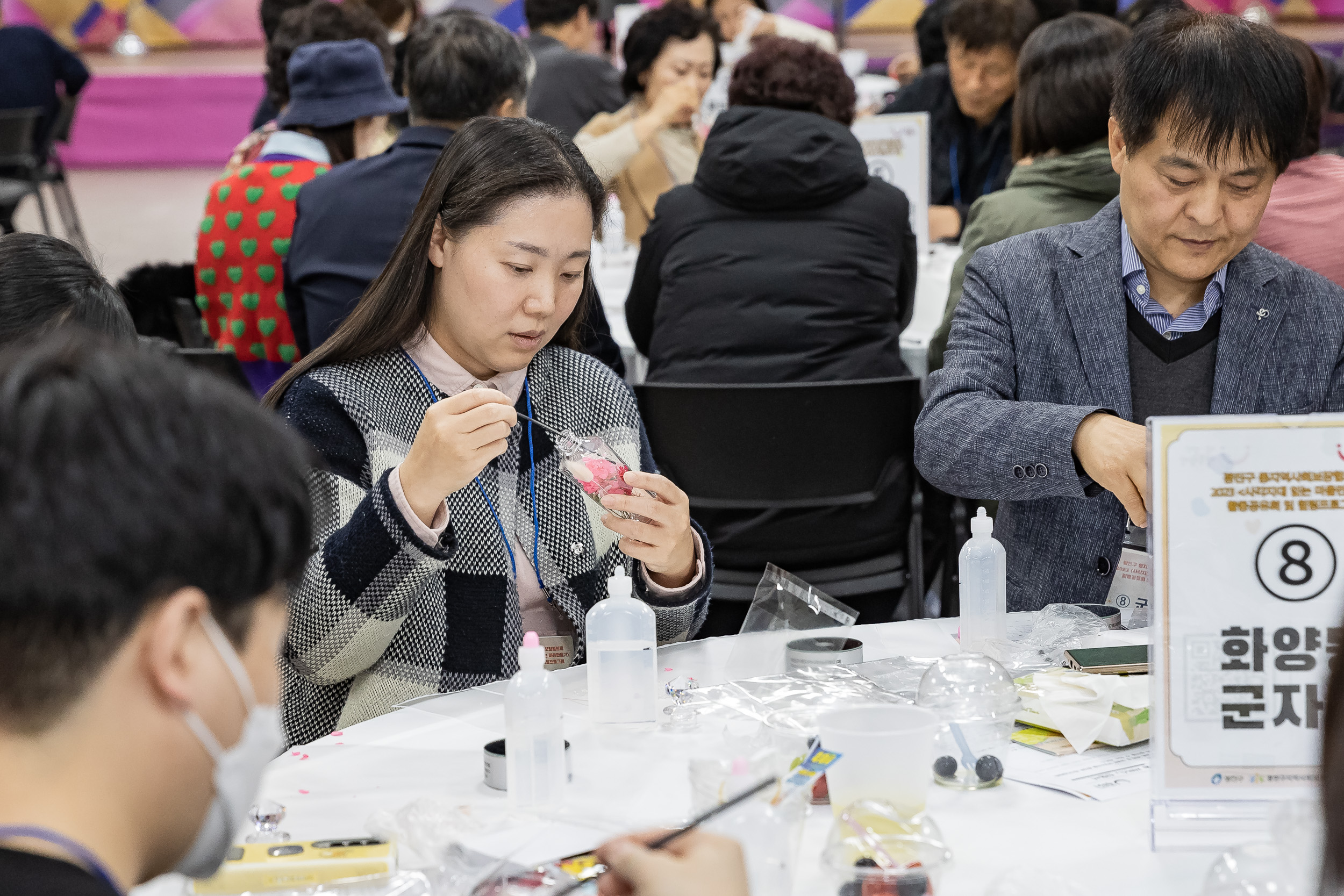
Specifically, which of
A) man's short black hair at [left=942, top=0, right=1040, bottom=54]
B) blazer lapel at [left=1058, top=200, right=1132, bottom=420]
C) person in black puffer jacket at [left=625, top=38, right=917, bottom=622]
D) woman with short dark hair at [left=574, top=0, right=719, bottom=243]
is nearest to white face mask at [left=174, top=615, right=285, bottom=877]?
blazer lapel at [left=1058, top=200, right=1132, bottom=420]

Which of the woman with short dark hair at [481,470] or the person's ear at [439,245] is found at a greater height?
the person's ear at [439,245]

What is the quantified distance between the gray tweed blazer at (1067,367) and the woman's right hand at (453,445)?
728 millimetres

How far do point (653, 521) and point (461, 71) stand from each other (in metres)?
2.04

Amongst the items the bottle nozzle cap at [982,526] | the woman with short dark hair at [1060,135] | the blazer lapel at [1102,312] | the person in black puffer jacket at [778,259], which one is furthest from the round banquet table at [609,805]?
the woman with short dark hair at [1060,135]

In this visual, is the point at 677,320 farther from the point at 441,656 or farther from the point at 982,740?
the point at 982,740

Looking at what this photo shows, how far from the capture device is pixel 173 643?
2.41 feet

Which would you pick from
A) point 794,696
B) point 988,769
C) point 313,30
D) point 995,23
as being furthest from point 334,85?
point 988,769

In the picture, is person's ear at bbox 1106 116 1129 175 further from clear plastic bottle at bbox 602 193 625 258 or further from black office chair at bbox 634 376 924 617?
clear plastic bottle at bbox 602 193 625 258

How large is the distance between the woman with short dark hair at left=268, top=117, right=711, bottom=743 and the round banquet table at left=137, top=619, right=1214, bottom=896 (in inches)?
7.2

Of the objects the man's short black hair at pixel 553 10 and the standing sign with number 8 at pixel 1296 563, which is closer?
the standing sign with number 8 at pixel 1296 563

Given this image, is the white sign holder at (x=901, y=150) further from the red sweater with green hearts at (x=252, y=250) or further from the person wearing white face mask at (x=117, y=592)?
the person wearing white face mask at (x=117, y=592)

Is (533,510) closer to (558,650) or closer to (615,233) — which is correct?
(558,650)

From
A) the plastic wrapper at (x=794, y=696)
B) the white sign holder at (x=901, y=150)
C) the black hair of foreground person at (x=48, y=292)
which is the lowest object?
the plastic wrapper at (x=794, y=696)

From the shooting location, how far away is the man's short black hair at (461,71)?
11.1ft
